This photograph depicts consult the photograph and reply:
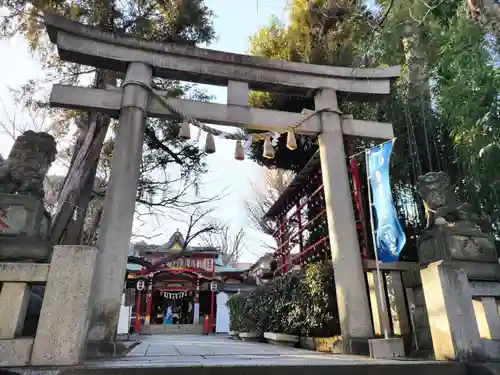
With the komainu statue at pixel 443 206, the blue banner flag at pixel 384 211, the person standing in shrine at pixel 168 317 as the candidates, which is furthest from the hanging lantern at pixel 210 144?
the person standing in shrine at pixel 168 317

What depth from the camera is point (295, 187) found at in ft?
31.9

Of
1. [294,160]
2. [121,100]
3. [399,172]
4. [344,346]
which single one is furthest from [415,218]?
[121,100]

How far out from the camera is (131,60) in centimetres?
623

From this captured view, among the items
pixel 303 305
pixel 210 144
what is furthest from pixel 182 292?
pixel 210 144

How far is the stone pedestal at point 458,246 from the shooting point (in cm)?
467

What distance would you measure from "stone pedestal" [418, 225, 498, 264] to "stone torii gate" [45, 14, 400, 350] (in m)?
1.22

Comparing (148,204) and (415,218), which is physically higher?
(148,204)

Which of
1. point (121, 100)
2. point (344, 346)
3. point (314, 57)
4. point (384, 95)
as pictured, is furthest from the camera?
point (314, 57)

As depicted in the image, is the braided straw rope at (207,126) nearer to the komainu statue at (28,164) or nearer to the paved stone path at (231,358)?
Answer: the komainu statue at (28,164)

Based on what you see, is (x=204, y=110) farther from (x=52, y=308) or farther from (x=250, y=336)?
(x=250, y=336)

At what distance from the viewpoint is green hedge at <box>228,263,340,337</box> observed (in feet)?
19.7

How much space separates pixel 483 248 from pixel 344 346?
2.36m

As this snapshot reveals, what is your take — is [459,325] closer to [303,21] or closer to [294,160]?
[294,160]

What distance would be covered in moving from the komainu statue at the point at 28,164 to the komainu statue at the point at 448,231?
17.5 feet
